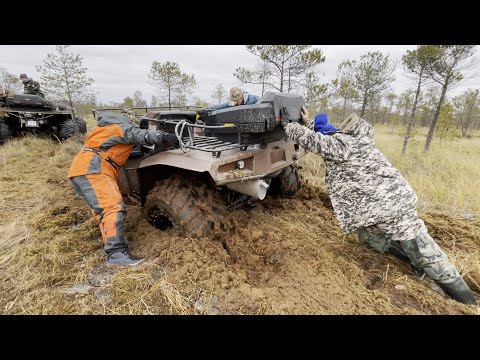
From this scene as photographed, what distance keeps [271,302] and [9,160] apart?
7588 millimetres

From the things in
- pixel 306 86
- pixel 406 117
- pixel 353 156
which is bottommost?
pixel 406 117

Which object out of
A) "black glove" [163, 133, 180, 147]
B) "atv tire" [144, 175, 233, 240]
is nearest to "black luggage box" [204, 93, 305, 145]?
"black glove" [163, 133, 180, 147]

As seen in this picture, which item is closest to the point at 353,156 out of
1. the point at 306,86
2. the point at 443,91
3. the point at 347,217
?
the point at 347,217

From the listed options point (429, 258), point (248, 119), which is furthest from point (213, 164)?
point (429, 258)

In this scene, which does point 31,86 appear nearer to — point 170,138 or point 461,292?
point 170,138

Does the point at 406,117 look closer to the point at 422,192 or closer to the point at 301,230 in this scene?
the point at 422,192

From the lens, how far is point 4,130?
9.19m

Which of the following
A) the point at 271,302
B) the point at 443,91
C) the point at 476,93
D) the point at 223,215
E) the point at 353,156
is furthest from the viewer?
the point at 476,93

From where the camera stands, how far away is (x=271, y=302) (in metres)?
2.20

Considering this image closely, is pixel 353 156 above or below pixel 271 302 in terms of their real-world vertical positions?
above

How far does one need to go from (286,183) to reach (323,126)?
170 centimetres

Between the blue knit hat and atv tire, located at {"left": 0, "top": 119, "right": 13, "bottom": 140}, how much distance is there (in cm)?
1033

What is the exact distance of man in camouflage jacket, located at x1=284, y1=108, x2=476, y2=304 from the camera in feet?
8.20

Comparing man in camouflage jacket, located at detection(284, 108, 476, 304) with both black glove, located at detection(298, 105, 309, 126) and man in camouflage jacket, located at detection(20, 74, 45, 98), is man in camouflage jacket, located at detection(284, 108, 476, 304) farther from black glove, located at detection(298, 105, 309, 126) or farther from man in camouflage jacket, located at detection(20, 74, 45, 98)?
man in camouflage jacket, located at detection(20, 74, 45, 98)
